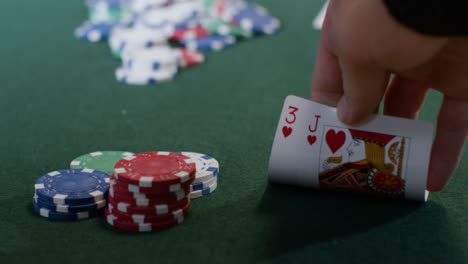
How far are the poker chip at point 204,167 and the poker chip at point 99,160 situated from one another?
23cm

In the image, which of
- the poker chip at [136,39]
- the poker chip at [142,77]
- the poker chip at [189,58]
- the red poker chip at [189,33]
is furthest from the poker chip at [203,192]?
the red poker chip at [189,33]

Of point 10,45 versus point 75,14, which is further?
point 75,14

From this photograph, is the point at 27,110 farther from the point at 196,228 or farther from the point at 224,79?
the point at 196,228

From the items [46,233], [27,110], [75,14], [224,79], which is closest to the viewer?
[46,233]

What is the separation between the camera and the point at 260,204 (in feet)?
4.87

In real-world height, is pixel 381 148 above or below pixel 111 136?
above

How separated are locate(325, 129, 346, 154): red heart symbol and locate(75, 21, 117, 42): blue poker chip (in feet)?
7.73

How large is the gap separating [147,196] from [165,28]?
7.45 feet

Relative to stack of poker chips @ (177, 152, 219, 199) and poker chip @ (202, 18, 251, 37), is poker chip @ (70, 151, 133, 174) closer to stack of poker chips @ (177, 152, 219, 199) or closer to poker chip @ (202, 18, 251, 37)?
stack of poker chips @ (177, 152, 219, 199)

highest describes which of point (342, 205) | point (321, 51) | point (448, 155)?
point (321, 51)

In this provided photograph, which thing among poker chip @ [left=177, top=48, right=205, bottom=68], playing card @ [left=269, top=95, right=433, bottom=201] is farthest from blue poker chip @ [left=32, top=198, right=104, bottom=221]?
poker chip @ [left=177, top=48, right=205, bottom=68]

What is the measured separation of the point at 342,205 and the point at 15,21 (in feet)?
10.5

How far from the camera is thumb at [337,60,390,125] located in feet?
4.02

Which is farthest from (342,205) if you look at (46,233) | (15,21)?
(15,21)
